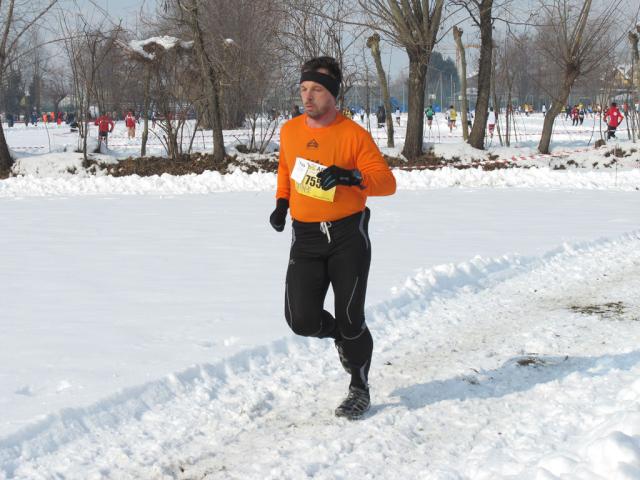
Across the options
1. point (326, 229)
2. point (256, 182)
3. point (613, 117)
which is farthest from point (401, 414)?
point (613, 117)

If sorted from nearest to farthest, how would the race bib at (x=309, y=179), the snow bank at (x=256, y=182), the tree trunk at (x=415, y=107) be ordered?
the race bib at (x=309, y=179) → the snow bank at (x=256, y=182) → the tree trunk at (x=415, y=107)

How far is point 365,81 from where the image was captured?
28.3 m

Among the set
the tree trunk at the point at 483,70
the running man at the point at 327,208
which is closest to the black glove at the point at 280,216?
the running man at the point at 327,208

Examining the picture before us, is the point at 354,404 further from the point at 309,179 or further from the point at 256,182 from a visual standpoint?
the point at 256,182

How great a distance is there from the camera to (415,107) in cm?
2228

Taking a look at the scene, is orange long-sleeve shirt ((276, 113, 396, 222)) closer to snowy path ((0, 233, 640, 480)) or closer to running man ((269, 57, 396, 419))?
running man ((269, 57, 396, 419))

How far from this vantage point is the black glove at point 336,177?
3.84 m

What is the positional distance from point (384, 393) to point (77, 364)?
190 centimetres

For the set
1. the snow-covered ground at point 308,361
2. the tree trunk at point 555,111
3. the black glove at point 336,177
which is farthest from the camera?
the tree trunk at point 555,111

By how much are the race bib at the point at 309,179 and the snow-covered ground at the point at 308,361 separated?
3.74 feet

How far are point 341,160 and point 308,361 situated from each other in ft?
5.33

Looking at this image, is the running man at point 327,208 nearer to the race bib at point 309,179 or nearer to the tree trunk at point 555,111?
the race bib at point 309,179

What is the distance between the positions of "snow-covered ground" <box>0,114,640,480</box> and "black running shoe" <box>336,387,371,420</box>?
0.06 meters

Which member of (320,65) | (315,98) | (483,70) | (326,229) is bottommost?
(326,229)
